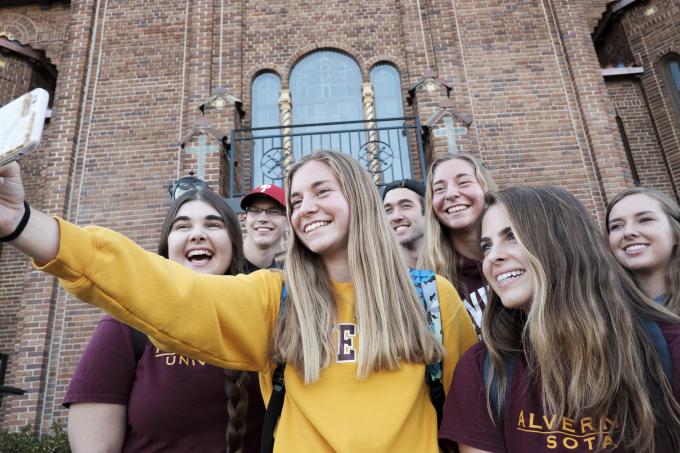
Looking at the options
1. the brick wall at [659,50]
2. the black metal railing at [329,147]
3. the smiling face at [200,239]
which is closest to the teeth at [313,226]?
the smiling face at [200,239]

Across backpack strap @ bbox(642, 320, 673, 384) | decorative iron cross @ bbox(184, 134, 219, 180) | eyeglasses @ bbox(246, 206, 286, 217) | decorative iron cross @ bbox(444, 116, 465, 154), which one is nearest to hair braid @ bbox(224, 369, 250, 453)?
backpack strap @ bbox(642, 320, 673, 384)

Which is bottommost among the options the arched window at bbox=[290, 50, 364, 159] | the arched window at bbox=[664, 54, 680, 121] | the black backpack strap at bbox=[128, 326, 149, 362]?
the black backpack strap at bbox=[128, 326, 149, 362]

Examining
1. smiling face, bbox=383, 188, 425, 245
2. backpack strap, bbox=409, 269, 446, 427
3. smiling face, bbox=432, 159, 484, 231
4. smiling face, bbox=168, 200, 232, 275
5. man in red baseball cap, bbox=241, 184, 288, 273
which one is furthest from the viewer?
man in red baseball cap, bbox=241, 184, 288, 273

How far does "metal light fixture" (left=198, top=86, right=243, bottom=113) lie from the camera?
29.7ft

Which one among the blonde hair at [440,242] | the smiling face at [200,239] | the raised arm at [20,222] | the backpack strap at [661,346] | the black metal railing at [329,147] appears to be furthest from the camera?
the black metal railing at [329,147]

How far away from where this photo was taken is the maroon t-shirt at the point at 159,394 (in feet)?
6.80

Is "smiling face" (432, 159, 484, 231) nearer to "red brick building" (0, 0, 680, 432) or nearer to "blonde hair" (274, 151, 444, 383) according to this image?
"blonde hair" (274, 151, 444, 383)

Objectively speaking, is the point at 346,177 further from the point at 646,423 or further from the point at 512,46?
the point at 512,46

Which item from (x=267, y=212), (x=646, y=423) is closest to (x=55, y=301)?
(x=267, y=212)

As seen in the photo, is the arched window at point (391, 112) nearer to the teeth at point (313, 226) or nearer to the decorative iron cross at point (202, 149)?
the decorative iron cross at point (202, 149)

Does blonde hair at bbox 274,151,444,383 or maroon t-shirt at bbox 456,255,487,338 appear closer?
blonde hair at bbox 274,151,444,383

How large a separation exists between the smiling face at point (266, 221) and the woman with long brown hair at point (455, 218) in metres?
1.22

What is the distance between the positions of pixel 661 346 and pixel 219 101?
27.8 ft

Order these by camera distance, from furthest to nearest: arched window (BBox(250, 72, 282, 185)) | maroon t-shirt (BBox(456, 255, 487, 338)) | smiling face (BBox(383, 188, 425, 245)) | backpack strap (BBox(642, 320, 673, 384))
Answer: arched window (BBox(250, 72, 282, 185)) → smiling face (BBox(383, 188, 425, 245)) → maroon t-shirt (BBox(456, 255, 487, 338)) → backpack strap (BBox(642, 320, 673, 384))
